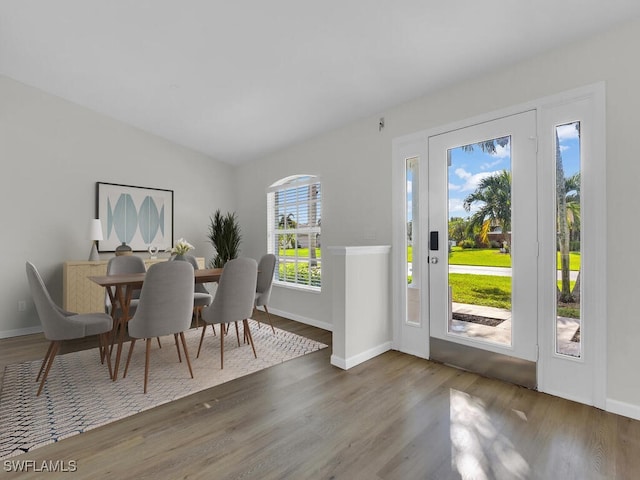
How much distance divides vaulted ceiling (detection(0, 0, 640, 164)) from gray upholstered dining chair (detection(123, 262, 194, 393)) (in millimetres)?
1919

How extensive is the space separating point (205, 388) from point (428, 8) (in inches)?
122

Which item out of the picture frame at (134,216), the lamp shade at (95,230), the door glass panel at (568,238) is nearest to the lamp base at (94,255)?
the lamp shade at (95,230)

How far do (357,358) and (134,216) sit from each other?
383 cm

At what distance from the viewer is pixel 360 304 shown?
304 cm

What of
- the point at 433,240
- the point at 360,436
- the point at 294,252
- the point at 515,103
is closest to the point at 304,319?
the point at 294,252

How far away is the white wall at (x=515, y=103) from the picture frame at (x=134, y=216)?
225 cm

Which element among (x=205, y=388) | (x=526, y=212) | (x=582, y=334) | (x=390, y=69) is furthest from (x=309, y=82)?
(x=582, y=334)

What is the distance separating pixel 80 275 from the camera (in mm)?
3988

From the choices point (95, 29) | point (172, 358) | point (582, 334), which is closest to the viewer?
point (582, 334)

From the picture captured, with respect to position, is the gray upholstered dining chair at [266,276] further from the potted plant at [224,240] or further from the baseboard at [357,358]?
the potted plant at [224,240]

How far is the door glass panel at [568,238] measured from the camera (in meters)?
2.29

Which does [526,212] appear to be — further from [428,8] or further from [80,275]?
[80,275]

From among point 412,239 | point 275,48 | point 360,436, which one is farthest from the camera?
point 412,239

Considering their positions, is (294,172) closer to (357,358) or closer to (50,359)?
(357,358)
